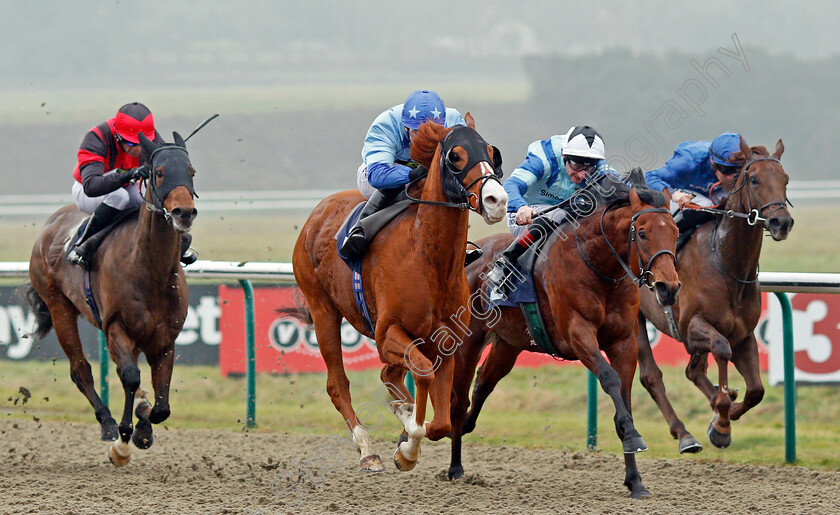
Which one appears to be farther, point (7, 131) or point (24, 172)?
point (7, 131)

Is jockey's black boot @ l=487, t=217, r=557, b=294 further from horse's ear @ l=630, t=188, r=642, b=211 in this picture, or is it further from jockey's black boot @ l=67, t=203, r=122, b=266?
jockey's black boot @ l=67, t=203, r=122, b=266

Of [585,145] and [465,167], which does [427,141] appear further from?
[585,145]

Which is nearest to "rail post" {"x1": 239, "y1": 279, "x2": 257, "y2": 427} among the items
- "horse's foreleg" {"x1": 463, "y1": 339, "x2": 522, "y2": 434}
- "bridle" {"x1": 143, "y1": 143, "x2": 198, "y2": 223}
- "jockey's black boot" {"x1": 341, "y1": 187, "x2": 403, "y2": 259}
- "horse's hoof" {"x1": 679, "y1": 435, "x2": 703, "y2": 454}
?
"bridle" {"x1": 143, "y1": 143, "x2": 198, "y2": 223}

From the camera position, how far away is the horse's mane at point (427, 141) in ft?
14.3

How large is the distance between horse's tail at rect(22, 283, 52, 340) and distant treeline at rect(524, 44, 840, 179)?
16.5m

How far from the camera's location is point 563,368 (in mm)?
8859

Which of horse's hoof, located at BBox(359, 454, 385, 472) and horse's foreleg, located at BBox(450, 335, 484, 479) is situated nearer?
horse's hoof, located at BBox(359, 454, 385, 472)

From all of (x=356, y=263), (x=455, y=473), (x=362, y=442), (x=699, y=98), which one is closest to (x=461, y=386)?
(x=455, y=473)

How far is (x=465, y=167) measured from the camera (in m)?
4.09

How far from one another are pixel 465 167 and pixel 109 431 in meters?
3.04

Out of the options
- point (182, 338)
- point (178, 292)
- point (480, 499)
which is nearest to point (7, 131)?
point (182, 338)

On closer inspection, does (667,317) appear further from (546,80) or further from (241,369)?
(546,80)

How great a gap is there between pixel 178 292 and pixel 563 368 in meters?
4.13

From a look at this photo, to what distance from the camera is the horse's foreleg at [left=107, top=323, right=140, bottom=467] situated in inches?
216
